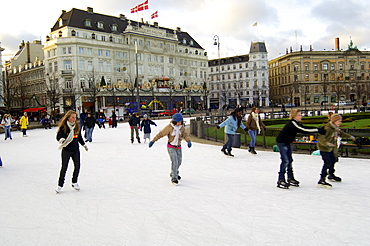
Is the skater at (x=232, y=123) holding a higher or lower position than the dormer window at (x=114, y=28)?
lower

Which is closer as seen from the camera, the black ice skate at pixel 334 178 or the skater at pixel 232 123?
the black ice skate at pixel 334 178

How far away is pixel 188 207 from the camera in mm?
5848

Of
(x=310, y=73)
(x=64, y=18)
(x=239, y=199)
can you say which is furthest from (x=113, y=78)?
(x=239, y=199)

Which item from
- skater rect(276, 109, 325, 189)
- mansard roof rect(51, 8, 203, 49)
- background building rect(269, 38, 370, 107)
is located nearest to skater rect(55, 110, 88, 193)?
skater rect(276, 109, 325, 189)

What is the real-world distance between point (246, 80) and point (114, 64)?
38697 mm

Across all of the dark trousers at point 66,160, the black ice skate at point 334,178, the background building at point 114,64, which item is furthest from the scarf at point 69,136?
the background building at point 114,64

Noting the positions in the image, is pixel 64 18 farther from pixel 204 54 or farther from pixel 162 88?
pixel 204 54

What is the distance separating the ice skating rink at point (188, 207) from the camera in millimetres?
4547

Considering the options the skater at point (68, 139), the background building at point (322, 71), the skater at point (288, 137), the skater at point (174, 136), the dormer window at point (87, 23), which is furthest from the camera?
the background building at point (322, 71)

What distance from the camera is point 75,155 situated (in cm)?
686

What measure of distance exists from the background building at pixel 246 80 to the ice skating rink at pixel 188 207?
240 feet

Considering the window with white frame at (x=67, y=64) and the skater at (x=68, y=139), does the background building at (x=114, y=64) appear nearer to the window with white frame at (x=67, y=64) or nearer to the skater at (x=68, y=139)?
the window with white frame at (x=67, y=64)

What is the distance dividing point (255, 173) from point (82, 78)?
50.3m

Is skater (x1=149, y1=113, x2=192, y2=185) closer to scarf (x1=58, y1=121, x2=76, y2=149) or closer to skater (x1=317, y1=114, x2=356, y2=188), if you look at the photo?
scarf (x1=58, y1=121, x2=76, y2=149)
